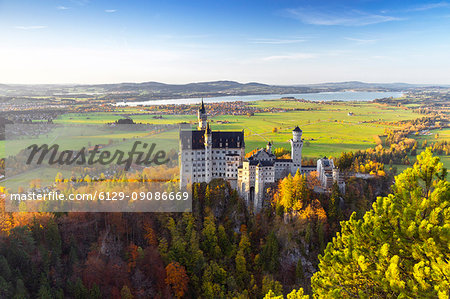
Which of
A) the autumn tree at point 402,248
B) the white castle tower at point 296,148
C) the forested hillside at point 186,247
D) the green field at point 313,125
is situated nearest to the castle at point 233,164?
the white castle tower at point 296,148

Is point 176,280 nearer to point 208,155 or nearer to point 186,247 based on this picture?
point 186,247

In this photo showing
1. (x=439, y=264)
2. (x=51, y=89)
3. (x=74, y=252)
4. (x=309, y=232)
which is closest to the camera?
(x=439, y=264)

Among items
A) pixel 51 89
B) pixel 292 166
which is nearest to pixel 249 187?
pixel 292 166

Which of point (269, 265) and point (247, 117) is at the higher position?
point (247, 117)

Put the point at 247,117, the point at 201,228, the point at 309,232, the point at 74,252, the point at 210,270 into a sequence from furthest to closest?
the point at 247,117
the point at 201,228
the point at 309,232
the point at 210,270
the point at 74,252

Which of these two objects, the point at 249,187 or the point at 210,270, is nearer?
the point at 210,270

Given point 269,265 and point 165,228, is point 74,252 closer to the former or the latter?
point 165,228

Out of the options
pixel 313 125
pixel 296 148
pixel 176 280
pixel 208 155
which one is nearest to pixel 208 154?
pixel 208 155

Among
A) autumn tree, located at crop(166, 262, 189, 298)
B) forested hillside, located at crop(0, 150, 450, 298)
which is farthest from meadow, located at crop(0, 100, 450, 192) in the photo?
autumn tree, located at crop(166, 262, 189, 298)

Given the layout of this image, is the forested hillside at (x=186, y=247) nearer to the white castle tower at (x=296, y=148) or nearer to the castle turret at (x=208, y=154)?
the castle turret at (x=208, y=154)
